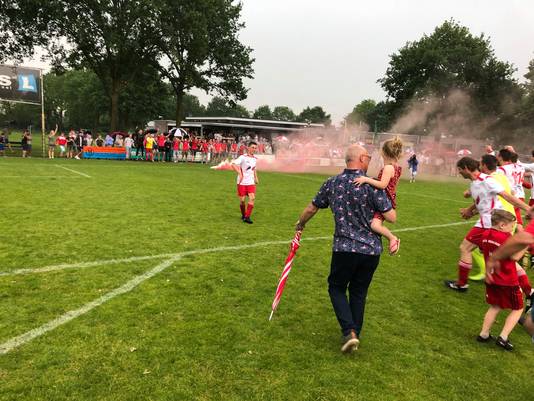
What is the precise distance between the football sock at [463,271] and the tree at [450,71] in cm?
4638

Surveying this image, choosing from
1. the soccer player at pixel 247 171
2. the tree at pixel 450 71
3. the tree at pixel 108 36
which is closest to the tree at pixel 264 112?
the tree at pixel 450 71

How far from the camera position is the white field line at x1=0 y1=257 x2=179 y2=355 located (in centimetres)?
356

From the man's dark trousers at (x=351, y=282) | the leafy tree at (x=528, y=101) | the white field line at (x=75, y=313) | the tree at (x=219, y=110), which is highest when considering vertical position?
the tree at (x=219, y=110)

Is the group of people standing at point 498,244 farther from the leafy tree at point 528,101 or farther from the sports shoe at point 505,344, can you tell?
the leafy tree at point 528,101

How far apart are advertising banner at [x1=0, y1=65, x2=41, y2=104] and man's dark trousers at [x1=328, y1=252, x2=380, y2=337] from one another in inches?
911

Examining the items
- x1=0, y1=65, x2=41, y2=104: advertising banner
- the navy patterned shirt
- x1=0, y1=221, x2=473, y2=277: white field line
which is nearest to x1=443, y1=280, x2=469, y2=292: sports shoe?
x1=0, y1=221, x2=473, y2=277: white field line

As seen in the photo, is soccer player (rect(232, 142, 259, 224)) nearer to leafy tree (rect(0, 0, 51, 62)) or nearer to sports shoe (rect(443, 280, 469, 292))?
sports shoe (rect(443, 280, 469, 292))

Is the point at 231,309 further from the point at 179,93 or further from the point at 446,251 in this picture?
the point at 179,93

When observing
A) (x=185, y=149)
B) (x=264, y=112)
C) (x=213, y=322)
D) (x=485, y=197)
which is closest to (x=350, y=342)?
(x=213, y=322)

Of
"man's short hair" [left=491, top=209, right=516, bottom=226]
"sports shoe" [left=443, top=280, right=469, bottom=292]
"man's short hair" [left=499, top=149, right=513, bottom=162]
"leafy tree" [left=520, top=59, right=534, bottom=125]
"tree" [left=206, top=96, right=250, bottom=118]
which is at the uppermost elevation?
"tree" [left=206, top=96, right=250, bottom=118]

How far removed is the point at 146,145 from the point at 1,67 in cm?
876

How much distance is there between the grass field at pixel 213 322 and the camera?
128 inches

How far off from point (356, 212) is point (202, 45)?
31.0 metres

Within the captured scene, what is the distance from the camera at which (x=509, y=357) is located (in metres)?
4.09
